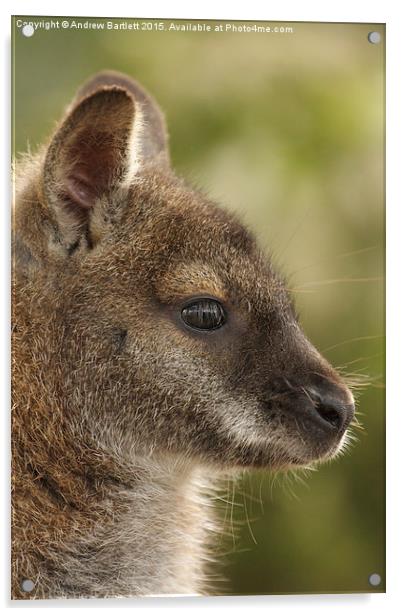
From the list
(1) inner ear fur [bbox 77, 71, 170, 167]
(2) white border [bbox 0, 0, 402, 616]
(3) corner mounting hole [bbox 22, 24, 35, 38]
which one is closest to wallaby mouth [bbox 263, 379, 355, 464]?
(2) white border [bbox 0, 0, 402, 616]

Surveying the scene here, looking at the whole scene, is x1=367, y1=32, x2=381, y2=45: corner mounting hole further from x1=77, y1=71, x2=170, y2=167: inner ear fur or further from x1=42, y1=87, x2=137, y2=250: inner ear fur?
x1=42, y1=87, x2=137, y2=250: inner ear fur

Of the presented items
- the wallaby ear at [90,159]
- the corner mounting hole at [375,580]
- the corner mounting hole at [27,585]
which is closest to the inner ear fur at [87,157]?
the wallaby ear at [90,159]

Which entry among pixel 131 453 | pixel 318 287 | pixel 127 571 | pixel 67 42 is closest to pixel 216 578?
pixel 127 571

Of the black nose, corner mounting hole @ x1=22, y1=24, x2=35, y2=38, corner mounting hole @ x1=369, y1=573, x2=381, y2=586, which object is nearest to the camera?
the black nose

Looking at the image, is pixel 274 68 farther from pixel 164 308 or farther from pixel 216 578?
pixel 216 578
